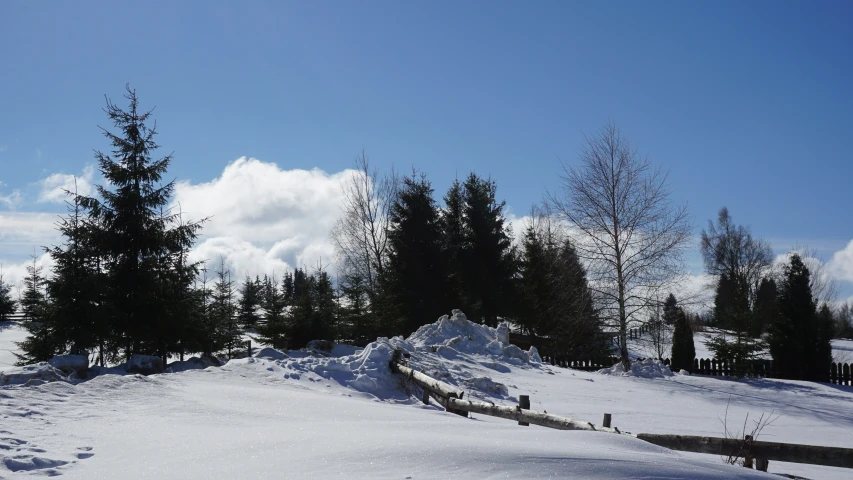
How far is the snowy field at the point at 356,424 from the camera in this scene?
186 inches

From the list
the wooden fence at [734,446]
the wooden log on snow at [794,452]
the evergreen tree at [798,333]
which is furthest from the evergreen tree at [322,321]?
the evergreen tree at [798,333]

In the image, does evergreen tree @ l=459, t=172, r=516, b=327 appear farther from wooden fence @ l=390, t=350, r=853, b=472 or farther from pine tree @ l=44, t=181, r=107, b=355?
wooden fence @ l=390, t=350, r=853, b=472

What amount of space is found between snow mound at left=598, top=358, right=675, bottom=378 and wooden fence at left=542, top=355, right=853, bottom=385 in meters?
2.17

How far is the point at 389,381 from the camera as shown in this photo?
12.4 m

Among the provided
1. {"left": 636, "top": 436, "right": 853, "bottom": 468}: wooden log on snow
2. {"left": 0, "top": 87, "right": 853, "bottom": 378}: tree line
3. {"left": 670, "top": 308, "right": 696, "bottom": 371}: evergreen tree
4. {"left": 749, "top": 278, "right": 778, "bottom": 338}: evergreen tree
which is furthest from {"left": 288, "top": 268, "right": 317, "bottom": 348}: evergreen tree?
{"left": 749, "top": 278, "right": 778, "bottom": 338}: evergreen tree

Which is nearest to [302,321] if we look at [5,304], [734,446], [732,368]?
[734,446]

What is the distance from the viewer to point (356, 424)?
7121 mm

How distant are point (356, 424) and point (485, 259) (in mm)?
26222

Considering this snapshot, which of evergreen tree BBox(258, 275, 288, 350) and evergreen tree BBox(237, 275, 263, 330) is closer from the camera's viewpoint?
evergreen tree BBox(258, 275, 288, 350)

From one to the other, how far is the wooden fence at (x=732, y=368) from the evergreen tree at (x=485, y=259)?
369 inches

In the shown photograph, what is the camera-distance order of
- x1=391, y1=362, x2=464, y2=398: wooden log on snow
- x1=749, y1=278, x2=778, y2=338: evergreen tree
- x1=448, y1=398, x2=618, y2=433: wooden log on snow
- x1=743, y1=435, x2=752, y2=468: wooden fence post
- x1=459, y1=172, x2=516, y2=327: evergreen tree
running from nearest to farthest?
x1=743, y1=435, x2=752, y2=468: wooden fence post → x1=448, y1=398, x2=618, y2=433: wooden log on snow → x1=391, y1=362, x2=464, y2=398: wooden log on snow → x1=459, y1=172, x2=516, y2=327: evergreen tree → x1=749, y1=278, x2=778, y2=338: evergreen tree

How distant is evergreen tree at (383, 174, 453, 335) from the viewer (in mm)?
28219

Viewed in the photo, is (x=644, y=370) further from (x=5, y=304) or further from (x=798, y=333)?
(x=5, y=304)

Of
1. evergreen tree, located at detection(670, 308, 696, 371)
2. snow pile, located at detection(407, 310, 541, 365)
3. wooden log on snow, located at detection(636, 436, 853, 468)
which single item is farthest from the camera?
evergreen tree, located at detection(670, 308, 696, 371)
